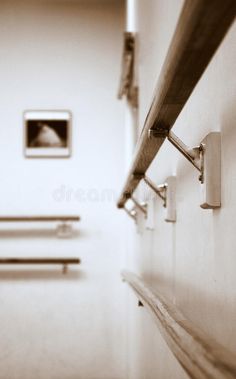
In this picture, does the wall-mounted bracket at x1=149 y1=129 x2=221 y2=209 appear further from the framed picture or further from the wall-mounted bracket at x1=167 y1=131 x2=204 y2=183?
the framed picture

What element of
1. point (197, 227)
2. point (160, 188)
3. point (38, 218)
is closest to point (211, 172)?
point (197, 227)

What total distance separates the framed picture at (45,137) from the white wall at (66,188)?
0.20 ft

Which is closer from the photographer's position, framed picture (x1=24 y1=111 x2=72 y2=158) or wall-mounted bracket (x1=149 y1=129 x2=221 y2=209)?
wall-mounted bracket (x1=149 y1=129 x2=221 y2=209)

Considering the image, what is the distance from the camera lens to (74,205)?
457 centimetres

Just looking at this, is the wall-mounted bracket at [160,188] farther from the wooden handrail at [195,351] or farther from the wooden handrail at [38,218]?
the wooden handrail at [38,218]

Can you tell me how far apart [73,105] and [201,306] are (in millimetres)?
3731

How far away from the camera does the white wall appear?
14.3ft

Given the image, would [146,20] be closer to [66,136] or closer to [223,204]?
[223,204]

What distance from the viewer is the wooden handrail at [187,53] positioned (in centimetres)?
49

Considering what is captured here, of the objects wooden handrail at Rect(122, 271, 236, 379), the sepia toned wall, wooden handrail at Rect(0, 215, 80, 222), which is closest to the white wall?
wooden handrail at Rect(0, 215, 80, 222)

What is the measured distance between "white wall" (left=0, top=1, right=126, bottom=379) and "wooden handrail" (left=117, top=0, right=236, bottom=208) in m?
3.64

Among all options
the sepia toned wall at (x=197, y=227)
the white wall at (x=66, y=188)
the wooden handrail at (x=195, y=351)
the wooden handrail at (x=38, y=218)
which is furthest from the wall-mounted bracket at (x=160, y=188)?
the white wall at (x=66, y=188)

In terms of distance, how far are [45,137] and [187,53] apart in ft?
13.4

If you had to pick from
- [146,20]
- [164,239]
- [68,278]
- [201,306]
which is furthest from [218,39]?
[68,278]
